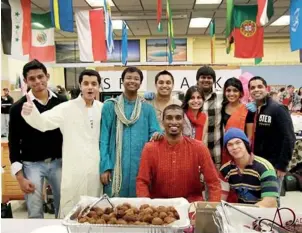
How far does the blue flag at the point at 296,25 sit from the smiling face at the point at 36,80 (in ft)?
8.50

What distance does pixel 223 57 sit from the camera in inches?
501

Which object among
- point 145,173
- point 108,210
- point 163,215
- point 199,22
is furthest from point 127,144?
point 199,22

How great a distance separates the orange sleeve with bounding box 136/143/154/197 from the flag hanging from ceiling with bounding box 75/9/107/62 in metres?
4.05

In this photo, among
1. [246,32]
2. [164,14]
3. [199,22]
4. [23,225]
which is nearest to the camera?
[23,225]

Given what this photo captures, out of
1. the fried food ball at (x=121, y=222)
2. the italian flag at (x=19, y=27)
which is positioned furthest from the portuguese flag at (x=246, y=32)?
the fried food ball at (x=121, y=222)

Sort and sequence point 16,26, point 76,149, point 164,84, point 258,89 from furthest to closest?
point 16,26, point 258,89, point 164,84, point 76,149

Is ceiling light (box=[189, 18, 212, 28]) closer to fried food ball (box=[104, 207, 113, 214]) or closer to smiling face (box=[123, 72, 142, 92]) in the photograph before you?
smiling face (box=[123, 72, 142, 92])

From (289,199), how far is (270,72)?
8.10 m

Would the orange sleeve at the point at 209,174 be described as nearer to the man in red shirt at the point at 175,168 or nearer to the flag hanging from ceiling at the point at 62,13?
the man in red shirt at the point at 175,168

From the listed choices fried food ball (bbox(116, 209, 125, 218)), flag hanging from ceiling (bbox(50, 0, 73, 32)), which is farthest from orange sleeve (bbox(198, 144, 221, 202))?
flag hanging from ceiling (bbox(50, 0, 73, 32))

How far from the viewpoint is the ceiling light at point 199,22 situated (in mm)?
9696

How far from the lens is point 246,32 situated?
6754 millimetres

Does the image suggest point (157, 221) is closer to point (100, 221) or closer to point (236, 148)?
point (100, 221)

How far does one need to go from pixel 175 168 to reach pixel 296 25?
2464mm
